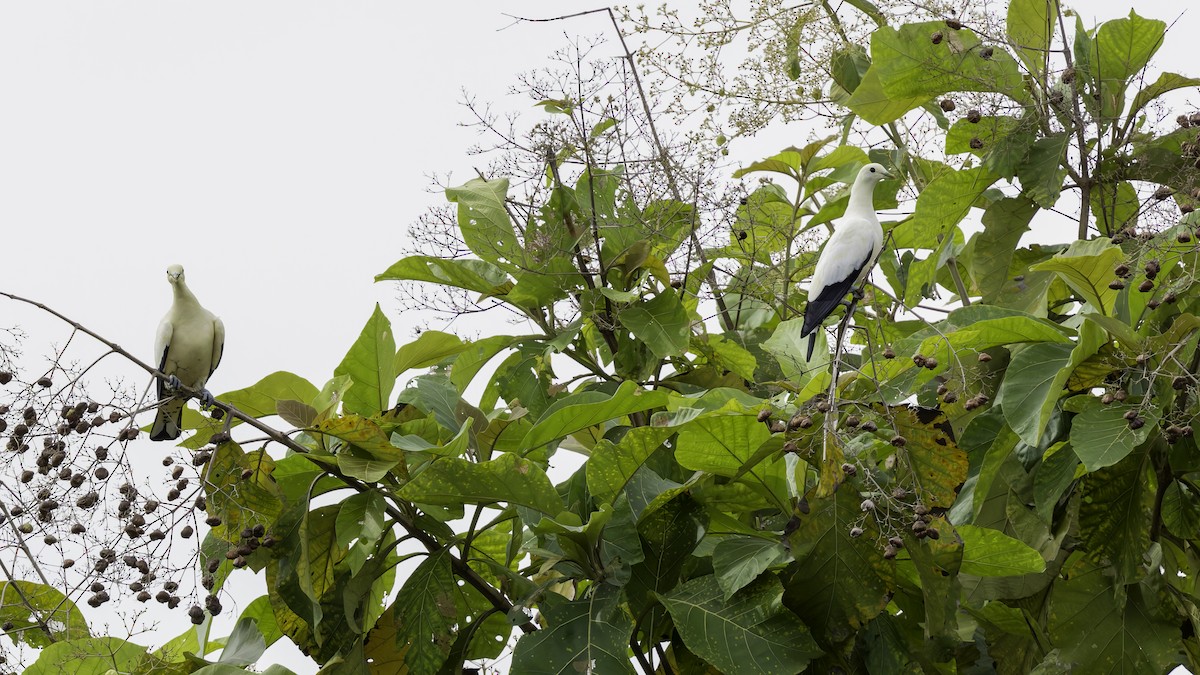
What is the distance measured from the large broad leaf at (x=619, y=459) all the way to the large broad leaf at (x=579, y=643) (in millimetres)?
275

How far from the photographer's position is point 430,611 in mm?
3094

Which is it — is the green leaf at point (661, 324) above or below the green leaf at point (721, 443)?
above

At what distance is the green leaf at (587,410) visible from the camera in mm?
2971

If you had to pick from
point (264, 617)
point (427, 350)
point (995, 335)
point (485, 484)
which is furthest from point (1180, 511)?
point (264, 617)

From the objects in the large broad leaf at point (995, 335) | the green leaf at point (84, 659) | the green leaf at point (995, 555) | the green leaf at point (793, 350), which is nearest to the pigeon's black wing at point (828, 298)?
the green leaf at point (793, 350)

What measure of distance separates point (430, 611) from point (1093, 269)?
178 cm

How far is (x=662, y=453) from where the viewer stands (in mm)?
3408

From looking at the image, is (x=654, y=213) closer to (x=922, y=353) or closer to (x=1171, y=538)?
(x=922, y=353)

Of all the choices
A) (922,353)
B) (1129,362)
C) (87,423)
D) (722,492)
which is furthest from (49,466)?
(1129,362)

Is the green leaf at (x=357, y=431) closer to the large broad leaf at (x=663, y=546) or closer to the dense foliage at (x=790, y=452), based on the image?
the dense foliage at (x=790, y=452)

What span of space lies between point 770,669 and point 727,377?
1.45 meters

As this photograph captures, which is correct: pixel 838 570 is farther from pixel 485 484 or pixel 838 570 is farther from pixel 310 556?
pixel 310 556

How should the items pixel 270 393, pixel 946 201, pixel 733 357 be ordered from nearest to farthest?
pixel 270 393
pixel 946 201
pixel 733 357

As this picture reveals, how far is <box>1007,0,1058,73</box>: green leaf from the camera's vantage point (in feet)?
11.7
